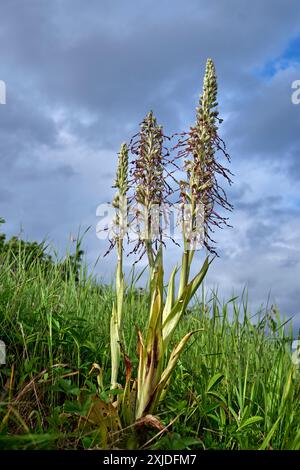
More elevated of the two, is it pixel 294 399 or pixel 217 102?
pixel 217 102

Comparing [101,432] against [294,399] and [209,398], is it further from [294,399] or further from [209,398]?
[294,399]

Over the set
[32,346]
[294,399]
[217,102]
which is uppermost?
[217,102]

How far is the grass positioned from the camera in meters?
3.89

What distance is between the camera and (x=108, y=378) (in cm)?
488

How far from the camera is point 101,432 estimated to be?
12.2 ft

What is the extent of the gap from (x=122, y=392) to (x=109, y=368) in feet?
3.11

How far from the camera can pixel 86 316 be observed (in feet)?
19.1

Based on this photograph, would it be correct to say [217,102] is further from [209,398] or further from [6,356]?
[6,356]

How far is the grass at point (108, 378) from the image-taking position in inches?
153
